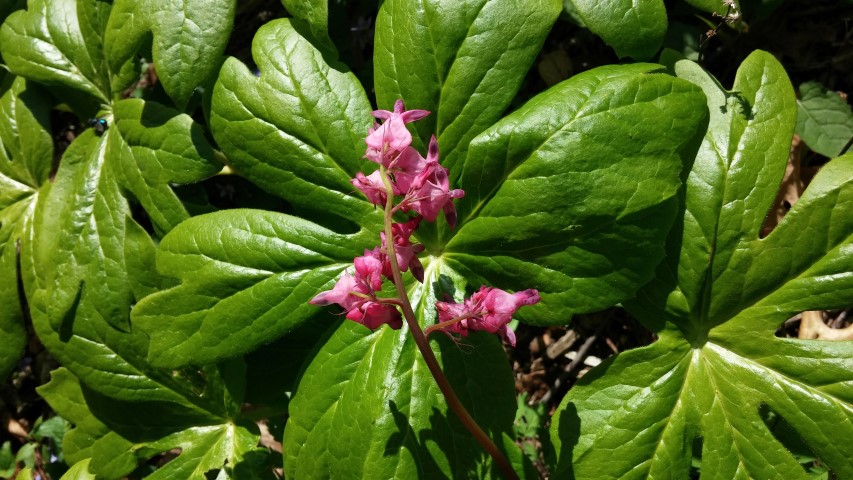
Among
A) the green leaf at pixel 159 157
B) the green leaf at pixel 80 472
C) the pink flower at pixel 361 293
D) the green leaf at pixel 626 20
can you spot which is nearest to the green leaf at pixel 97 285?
the green leaf at pixel 159 157

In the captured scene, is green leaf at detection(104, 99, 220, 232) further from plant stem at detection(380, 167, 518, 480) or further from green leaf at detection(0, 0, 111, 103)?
plant stem at detection(380, 167, 518, 480)

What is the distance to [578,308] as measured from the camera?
1.79m

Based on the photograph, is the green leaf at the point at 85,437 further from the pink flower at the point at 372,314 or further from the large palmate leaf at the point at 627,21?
the large palmate leaf at the point at 627,21

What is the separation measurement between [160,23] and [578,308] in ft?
4.73

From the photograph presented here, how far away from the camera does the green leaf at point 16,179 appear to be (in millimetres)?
2643

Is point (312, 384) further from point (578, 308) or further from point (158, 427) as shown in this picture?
point (158, 427)

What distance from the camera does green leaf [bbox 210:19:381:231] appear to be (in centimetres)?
188

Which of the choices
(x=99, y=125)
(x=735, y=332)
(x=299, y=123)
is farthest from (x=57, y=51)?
(x=735, y=332)

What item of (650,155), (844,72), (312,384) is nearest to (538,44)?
(650,155)

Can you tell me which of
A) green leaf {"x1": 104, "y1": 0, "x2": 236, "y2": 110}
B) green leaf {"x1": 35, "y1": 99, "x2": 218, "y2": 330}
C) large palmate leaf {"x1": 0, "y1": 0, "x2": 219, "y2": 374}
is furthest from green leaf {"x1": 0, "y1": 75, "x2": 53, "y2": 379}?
green leaf {"x1": 104, "y1": 0, "x2": 236, "y2": 110}

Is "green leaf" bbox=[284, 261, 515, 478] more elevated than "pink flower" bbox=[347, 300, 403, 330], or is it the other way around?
"pink flower" bbox=[347, 300, 403, 330]

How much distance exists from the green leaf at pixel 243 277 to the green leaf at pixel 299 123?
0.10m

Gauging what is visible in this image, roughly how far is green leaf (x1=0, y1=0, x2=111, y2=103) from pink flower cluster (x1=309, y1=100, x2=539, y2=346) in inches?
54.3

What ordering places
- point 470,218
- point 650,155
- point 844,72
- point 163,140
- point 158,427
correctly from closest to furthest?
point 650,155
point 470,218
point 163,140
point 158,427
point 844,72
